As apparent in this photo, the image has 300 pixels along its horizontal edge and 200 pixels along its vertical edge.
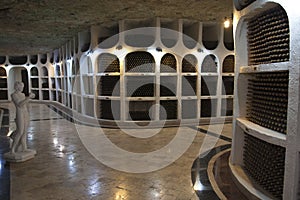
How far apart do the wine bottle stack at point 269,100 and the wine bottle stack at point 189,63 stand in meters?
3.27

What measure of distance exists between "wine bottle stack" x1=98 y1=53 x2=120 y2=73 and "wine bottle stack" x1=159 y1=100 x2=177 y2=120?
4.89 ft

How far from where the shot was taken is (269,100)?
221cm

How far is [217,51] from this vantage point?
6.10 m

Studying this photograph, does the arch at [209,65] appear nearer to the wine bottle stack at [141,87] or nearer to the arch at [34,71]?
the wine bottle stack at [141,87]

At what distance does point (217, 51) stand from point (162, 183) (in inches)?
173

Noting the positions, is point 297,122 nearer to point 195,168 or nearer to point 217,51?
point 195,168

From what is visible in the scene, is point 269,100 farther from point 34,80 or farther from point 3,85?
point 3,85

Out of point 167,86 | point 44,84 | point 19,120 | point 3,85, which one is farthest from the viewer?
point 3,85

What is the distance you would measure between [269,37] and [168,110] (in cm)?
393

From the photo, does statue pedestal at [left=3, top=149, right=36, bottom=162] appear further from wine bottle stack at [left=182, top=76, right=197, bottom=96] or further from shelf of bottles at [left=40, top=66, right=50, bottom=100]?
shelf of bottles at [left=40, top=66, right=50, bottom=100]

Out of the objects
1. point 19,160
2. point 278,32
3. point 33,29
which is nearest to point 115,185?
point 19,160

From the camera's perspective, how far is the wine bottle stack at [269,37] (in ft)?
6.40

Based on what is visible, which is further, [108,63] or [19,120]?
[108,63]

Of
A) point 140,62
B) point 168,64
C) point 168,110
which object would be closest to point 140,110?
point 168,110
